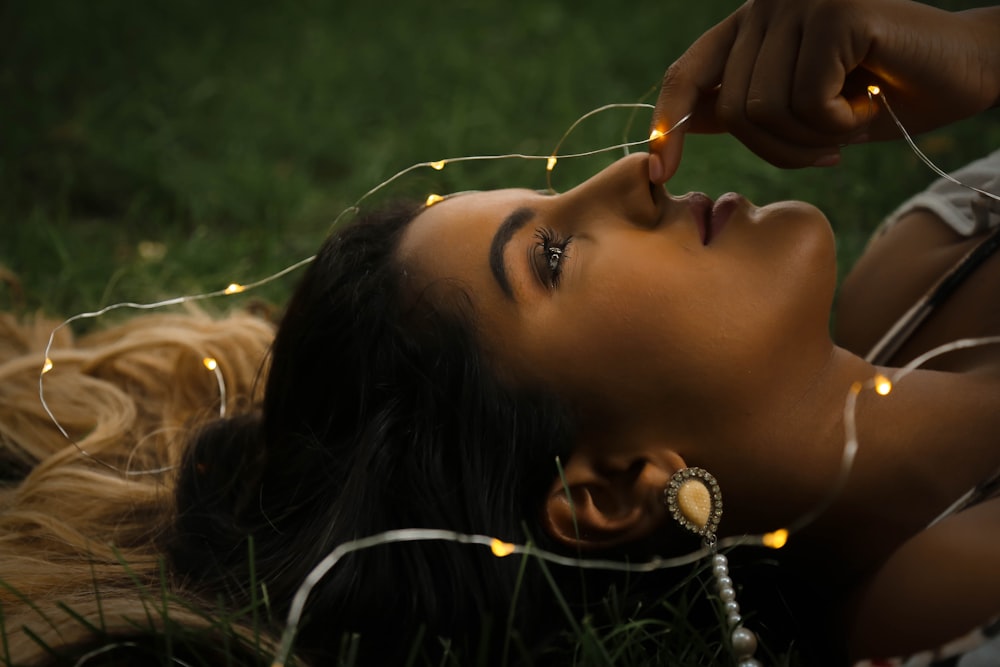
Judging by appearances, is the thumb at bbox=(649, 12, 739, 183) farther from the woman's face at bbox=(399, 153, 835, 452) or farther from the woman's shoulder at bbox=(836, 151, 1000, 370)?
the woman's shoulder at bbox=(836, 151, 1000, 370)

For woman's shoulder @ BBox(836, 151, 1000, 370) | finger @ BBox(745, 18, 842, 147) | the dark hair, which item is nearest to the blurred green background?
woman's shoulder @ BBox(836, 151, 1000, 370)

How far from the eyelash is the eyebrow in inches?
1.5

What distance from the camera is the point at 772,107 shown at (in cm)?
172

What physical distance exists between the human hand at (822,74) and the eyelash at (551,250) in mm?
199

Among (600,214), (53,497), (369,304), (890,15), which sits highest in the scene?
(890,15)

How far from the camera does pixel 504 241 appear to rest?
69.3 inches

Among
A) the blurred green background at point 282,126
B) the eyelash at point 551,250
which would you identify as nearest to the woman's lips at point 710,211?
the eyelash at point 551,250

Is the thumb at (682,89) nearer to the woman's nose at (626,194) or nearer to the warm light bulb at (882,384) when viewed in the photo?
the woman's nose at (626,194)

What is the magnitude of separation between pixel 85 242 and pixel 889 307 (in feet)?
8.50

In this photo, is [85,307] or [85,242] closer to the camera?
[85,307]

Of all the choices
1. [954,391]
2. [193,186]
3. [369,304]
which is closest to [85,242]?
[193,186]

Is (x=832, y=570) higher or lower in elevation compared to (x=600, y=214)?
lower

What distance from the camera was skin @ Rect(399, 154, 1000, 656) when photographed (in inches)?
66.1

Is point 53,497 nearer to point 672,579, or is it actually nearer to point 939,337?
point 672,579
